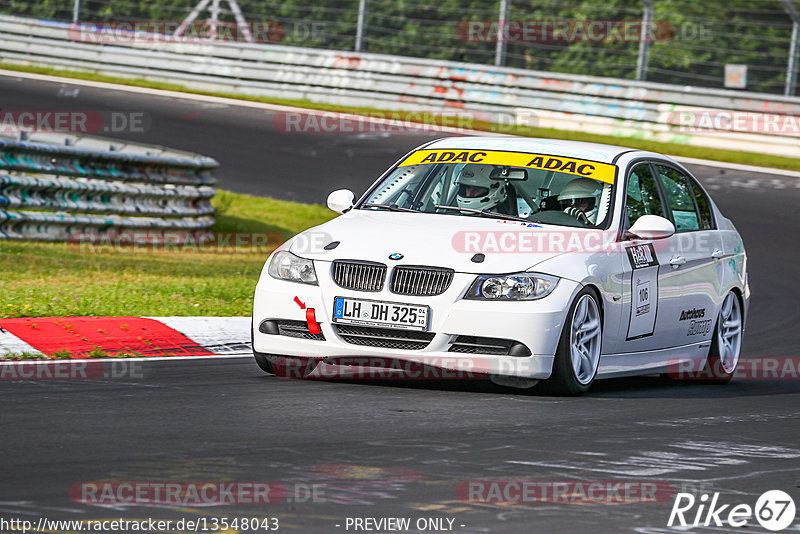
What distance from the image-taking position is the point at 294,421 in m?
6.64

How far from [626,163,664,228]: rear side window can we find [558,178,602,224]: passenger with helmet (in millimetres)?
263

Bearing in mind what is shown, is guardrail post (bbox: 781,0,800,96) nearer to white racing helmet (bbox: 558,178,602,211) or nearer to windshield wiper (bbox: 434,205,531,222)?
white racing helmet (bbox: 558,178,602,211)

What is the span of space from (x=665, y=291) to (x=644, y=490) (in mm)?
3728

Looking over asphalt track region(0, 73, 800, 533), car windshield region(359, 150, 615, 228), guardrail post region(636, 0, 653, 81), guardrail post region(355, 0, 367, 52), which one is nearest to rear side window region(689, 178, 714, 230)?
asphalt track region(0, 73, 800, 533)

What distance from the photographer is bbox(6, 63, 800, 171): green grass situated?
23.0 meters

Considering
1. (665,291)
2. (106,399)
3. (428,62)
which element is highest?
(428,62)

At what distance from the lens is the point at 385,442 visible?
20.3 feet

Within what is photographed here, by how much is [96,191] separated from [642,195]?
26.3 ft

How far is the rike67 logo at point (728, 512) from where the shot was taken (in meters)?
5.02

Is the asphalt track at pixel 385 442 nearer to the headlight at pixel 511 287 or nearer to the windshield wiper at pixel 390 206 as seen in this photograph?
the headlight at pixel 511 287

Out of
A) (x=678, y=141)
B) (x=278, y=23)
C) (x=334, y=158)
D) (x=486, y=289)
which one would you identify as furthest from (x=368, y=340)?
(x=278, y=23)

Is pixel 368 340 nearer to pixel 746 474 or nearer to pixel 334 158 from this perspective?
pixel 746 474

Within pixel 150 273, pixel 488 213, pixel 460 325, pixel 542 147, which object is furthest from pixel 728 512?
pixel 150 273

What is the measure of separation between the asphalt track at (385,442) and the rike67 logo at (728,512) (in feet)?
0.18
